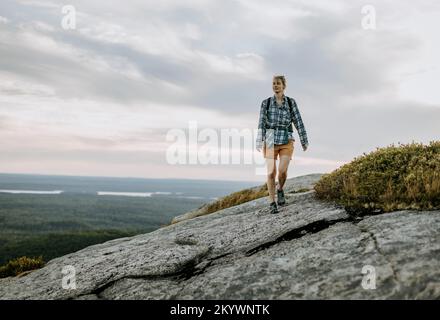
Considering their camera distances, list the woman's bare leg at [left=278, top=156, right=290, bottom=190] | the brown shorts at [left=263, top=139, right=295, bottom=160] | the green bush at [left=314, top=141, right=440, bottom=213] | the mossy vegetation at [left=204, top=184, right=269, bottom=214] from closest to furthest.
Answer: the green bush at [left=314, top=141, right=440, bottom=213]
the brown shorts at [left=263, top=139, right=295, bottom=160]
the woman's bare leg at [left=278, top=156, right=290, bottom=190]
the mossy vegetation at [left=204, top=184, right=269, bottom=214]

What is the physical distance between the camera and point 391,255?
6516 millimetres

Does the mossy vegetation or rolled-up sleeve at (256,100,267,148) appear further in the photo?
the mossy vegetation

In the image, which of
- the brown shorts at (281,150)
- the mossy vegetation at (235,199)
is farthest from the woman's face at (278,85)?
the mossy vegetation at (235,199)

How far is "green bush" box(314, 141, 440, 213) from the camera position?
854 cm

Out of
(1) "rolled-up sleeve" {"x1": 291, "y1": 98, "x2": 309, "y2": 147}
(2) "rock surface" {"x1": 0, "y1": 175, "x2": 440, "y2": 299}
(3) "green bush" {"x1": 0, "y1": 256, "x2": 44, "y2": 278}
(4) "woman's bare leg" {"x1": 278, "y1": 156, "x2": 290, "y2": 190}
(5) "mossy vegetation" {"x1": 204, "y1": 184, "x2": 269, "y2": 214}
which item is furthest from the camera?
(5) "mossy vegetation" {"x1": 204, "y1": 184, "x2": 269, "y2": 214}

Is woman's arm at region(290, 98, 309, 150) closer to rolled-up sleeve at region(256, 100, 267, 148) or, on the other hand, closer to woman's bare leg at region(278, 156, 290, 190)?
woman's bare leg at region(278, 156, 290, 190)

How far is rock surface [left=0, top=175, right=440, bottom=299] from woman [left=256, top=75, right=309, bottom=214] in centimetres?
107

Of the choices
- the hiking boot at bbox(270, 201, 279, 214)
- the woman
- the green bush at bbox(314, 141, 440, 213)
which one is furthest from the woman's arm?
the hiking boot at bbox(270, 201, 279, 214)

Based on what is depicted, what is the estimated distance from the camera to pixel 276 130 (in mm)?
10773

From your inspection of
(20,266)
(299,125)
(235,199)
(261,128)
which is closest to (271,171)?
(261,128)

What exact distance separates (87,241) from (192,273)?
167 m
